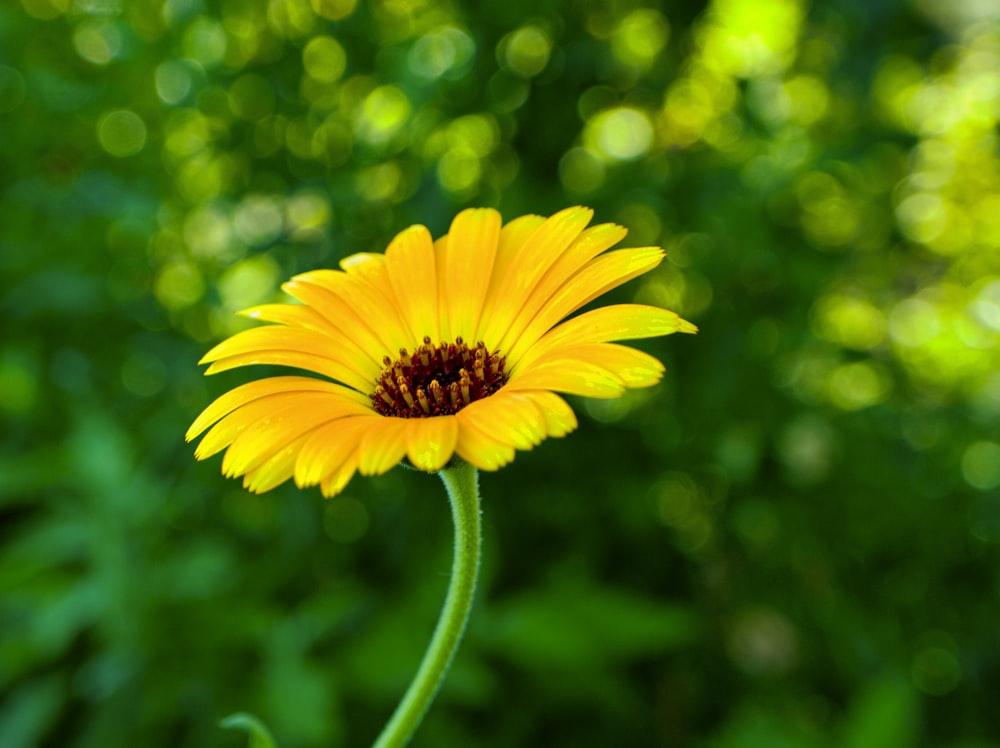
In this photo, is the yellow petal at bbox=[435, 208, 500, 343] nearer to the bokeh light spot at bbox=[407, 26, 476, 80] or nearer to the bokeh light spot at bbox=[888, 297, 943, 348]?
the bokeh light spot at bbox=[407, 26, 476, 80]

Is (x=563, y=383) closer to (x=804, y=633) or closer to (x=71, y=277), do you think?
(x=71, y=277)

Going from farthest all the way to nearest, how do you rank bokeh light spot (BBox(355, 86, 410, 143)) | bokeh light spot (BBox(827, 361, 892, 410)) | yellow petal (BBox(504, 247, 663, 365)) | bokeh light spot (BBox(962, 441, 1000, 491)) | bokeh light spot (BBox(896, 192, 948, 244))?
bokeh light spot (BBox(896, 192, 948, 244)), bokeh light spot (BBox(962, 441, 1000, 491)), bokeh light spot (BBox(827, 361, 892, 410)), bokeh light spot (BBox(355, 86, 410, 143)), yellow petal (BBox(504, 247, 663, 365))

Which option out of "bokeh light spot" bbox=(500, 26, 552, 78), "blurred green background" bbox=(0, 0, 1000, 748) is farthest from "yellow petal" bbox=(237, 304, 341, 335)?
"bokeh light spot" bbox=(500, 26, 552, 78)

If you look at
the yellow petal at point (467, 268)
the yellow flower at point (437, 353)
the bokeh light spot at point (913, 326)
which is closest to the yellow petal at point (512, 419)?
Answer: the yellow flower at point (437, 353)

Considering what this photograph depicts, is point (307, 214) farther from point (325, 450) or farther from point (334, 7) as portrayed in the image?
point (325, 450)

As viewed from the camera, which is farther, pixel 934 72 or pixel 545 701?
pixel 934 72

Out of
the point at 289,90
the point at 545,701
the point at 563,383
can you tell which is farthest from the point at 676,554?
the point at 563,383

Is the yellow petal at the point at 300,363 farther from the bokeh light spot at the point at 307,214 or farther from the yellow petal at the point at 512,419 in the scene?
the bokeh light spot at the point at 307,214
